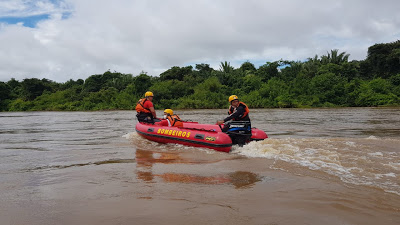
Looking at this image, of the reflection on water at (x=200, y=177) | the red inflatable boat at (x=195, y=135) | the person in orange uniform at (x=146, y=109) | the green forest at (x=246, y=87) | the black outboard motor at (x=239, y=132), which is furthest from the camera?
the green forest at (x=246, y=87)

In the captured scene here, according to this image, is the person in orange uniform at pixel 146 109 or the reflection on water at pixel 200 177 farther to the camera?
the person in orange uniform at pixel 146 109

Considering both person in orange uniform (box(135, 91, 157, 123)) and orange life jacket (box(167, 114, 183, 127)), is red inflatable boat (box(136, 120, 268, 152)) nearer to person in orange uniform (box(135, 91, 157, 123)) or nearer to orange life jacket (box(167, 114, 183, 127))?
orange life jacket (box(167, 114, 183, 127))

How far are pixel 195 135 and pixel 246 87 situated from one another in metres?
31.0

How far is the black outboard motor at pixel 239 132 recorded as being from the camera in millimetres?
7062

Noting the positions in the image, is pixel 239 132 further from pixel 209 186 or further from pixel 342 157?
pixel 209 186

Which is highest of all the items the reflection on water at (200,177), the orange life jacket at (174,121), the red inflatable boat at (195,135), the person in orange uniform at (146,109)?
the person in orange uniform at (146,109)

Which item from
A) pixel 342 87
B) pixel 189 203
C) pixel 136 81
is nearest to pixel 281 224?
pixel 189 203

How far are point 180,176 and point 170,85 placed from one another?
1373 inches

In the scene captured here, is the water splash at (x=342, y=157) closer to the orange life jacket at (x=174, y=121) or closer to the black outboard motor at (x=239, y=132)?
the black outboard motor at (x=239, y=132)

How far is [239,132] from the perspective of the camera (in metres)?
7.07

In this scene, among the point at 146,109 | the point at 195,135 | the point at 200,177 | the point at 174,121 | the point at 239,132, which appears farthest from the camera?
the point at 146,109

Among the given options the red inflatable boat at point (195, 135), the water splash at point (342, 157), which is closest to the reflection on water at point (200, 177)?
the water splash at point (342, 157)

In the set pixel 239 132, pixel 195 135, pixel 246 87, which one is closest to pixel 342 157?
pixel 239 132

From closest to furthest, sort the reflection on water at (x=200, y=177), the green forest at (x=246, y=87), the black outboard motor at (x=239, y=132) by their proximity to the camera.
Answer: the reflection on water at (x=200, y=177), the black outboard motor at (x=239, y=132), the green forest at (x=246, y=87)
